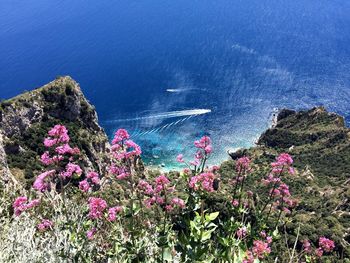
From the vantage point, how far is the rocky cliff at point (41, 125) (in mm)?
40372

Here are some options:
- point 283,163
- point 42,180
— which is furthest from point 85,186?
point 283,163

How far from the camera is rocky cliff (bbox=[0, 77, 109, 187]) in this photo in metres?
40.4

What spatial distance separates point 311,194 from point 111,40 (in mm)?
87285

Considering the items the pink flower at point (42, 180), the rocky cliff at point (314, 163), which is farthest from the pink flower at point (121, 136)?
the rocky cliff at point (314, 163)

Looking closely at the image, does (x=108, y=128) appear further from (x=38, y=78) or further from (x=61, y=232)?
(x=61, y=232)

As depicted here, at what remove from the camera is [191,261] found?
5172mm

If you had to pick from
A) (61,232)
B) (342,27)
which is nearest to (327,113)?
(342,27)

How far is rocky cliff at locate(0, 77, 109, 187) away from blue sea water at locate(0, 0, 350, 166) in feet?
75.6

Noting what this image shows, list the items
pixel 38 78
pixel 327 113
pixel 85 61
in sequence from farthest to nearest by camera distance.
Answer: pixel 85 61 < pixel 38 78 < pixel 327 113

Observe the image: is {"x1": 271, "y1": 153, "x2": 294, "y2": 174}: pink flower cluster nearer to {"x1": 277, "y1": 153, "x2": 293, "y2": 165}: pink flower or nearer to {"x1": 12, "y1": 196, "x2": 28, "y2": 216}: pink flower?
{"x1": 277, "y1": 153, "x2": 293, "y2": 165}: pink flower

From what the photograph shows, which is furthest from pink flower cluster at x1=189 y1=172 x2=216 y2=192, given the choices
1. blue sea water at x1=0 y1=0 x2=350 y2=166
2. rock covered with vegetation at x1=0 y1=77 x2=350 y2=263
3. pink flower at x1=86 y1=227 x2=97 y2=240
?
blue sea water at x1=0 y1=0 x2=350 y2=166

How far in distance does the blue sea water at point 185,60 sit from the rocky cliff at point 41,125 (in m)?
A: 23.1

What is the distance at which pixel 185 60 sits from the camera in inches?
4225

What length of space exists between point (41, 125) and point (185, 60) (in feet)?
218
